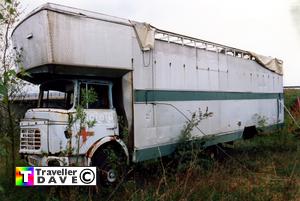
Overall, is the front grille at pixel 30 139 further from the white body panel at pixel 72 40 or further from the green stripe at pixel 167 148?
the green stripe at pixel 167 148

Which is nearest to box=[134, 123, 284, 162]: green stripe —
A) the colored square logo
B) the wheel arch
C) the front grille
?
the wheel arch

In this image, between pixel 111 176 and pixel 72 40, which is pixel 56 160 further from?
pixel 72 40

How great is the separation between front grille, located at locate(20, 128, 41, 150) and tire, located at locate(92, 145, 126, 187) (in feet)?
3.54

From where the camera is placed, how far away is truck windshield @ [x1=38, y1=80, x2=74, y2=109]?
6803 mm

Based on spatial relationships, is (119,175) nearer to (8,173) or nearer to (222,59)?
(8,173)

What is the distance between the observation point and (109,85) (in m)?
7.23

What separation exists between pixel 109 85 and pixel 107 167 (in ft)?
5.45

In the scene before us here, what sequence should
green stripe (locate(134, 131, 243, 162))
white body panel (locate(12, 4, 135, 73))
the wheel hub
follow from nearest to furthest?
white body panel (locate(12, 4, 135, 73)), the wheel hub, green stripe (locate(134, 131, 243, 162))

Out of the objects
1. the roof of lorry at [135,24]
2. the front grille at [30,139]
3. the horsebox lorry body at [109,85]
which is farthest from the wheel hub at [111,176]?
the roof of lorry at [135,24]

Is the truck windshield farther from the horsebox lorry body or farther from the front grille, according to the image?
the front grille

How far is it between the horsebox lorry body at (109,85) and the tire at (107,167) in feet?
0.25

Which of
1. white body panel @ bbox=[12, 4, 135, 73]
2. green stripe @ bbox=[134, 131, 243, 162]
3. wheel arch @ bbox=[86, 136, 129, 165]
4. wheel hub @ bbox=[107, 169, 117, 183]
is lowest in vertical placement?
wheel hub @ bbox=[107, 169, 117, 183]

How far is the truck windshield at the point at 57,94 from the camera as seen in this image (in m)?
6.80

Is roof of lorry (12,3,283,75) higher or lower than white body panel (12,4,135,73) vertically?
higher
